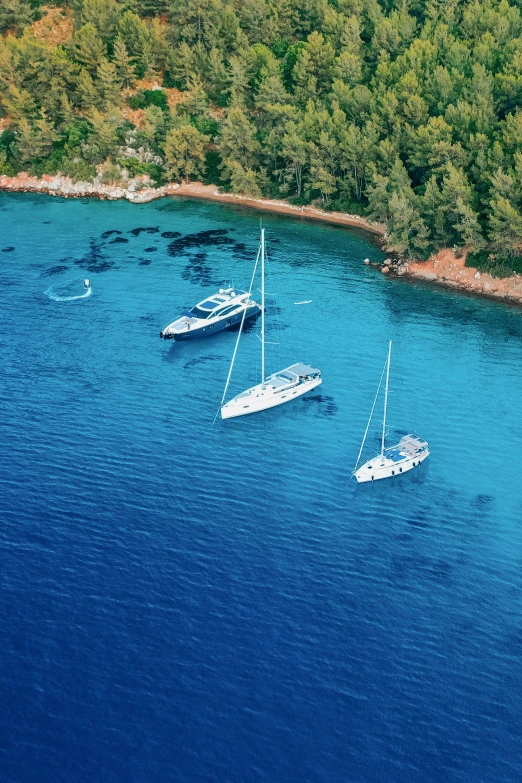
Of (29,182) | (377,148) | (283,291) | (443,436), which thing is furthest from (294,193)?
(443,436)

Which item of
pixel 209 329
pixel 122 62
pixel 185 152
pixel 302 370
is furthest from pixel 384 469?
pixel 122 62

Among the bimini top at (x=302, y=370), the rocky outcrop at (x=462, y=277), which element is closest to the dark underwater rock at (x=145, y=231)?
the rocky outcrop at (x=462, y=277)

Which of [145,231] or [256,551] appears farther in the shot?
[145,231]

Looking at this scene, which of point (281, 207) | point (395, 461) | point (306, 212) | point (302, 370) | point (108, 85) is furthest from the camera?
point (108, 85)

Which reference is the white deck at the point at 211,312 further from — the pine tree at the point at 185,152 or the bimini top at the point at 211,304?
the pine tree at the point at 185,152

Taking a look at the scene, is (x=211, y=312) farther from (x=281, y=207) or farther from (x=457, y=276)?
(x=281, y=207)

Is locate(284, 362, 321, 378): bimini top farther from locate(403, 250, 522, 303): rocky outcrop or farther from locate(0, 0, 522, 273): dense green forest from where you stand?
locate(0, 0, 522, 273): dense green forest
